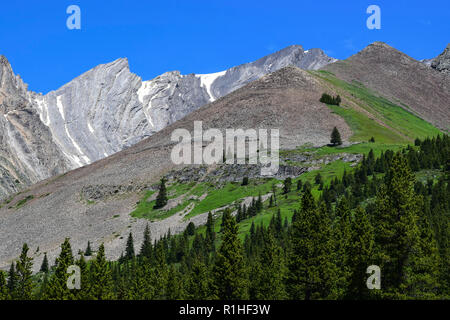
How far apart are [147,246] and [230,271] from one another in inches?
2485

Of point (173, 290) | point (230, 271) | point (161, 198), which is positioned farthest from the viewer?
point (161, 198)

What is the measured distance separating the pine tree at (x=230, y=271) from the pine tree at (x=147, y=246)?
57.2 metres

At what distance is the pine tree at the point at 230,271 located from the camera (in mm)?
53094

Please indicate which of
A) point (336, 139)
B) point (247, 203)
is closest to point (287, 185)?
point (247, 203)

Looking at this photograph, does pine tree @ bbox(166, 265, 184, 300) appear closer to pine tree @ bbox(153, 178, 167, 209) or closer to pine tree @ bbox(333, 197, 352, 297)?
pine tree @ bbox(333, 197, 352, 297)

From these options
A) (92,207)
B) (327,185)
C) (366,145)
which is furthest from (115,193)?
(366,145)

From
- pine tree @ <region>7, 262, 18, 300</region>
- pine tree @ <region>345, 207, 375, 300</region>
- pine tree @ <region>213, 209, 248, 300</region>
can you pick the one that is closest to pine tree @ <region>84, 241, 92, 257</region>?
pine tree @ <region>7, 262, 18, 300</region>

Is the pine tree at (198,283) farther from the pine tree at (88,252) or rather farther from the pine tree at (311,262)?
the pine tree at (88,252)

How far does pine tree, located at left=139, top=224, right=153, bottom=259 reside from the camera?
362 feet

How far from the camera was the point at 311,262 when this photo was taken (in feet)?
170

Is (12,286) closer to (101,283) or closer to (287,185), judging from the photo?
(101,283)

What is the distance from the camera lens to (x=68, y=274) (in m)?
54.6

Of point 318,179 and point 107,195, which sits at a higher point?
point 107,195

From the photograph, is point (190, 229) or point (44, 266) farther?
point (190, 229)
